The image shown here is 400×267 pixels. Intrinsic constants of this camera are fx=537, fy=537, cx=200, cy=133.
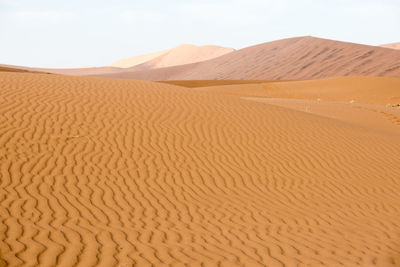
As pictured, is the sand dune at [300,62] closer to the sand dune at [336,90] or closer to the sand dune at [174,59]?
the sand dune at [336,90]

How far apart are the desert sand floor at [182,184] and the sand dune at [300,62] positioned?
47.0 meters

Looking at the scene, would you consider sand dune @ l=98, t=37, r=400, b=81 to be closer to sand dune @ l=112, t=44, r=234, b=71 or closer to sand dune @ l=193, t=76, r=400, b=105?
sand dune @ l=193, t=76, r=400, b=105

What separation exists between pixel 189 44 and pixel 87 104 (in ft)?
460

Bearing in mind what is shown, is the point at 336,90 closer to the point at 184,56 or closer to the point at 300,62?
the point at 300,62

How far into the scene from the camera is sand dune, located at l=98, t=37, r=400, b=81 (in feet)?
196

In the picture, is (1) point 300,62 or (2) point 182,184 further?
(1) point 300,62

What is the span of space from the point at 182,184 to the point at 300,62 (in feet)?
199

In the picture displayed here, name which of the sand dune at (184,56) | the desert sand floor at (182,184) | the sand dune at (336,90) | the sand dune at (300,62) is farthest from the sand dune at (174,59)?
the desert sand floor at (182,184)

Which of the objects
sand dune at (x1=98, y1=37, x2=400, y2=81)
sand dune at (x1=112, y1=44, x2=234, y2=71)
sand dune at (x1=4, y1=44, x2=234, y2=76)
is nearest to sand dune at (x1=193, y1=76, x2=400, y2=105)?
sand dune at (x1=98, y1=37, x2=400, y2=81)

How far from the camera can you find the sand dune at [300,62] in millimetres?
59688

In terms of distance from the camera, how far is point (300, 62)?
67.1 metres

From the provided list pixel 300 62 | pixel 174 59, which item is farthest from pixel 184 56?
pixel 300 62

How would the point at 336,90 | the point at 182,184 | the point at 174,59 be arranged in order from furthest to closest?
the point at 174,59 < the point at 336,90 < the point at 182,184

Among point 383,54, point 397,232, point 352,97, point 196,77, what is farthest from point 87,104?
point 196,77
